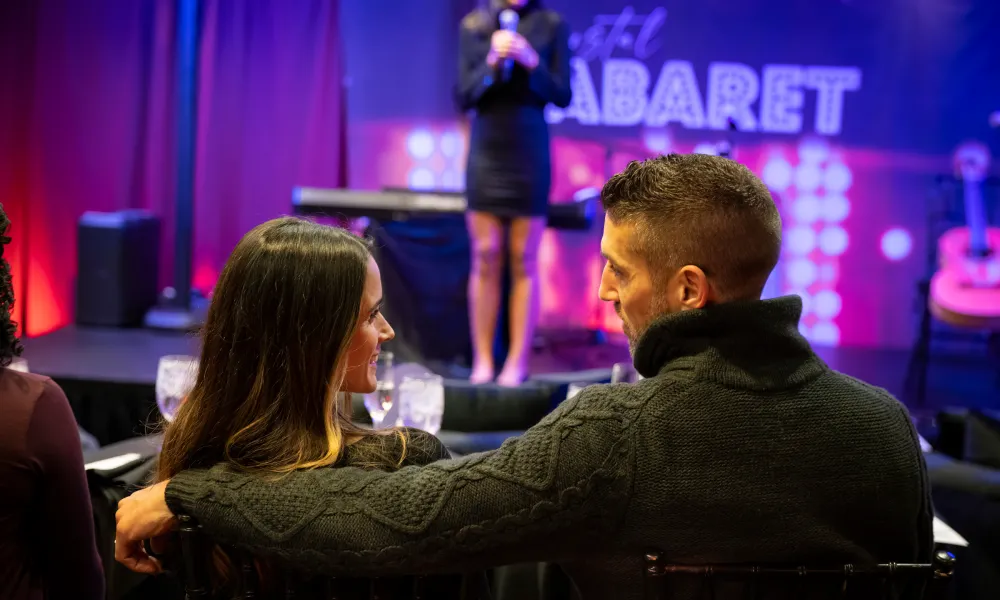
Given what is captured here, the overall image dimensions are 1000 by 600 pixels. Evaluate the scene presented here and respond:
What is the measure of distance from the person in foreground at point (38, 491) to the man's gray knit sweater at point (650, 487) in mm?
369

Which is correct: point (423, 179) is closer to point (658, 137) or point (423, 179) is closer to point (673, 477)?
point (658, 137)

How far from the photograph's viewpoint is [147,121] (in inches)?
218

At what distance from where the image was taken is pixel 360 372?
1313 millimetres

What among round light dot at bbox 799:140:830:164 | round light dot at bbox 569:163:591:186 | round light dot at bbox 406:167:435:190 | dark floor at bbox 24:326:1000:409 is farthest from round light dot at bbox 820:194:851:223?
round light dot at bbox 406:167:435:190

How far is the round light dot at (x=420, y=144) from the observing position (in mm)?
5996

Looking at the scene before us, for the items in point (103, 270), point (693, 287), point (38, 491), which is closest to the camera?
point (693, 287)

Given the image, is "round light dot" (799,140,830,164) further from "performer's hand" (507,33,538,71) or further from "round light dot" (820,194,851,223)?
"performer's hand" (507,33,538,71)

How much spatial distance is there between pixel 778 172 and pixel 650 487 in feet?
17.1

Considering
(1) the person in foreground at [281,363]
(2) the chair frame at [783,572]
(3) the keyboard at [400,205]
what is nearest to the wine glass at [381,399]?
(1) the person in foreground at [281,363]

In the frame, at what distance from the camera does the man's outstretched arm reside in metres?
1.02

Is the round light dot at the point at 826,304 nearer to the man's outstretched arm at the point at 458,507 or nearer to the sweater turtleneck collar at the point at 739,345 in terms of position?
the sweater turtleneck collar at the point at 739,345

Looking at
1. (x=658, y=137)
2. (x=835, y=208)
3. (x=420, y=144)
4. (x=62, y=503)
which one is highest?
(x=658, y=137)

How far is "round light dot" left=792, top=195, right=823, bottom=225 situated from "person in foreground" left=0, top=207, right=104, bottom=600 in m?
5.22

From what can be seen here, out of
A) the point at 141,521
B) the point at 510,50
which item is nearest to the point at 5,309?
the point at 141,521
